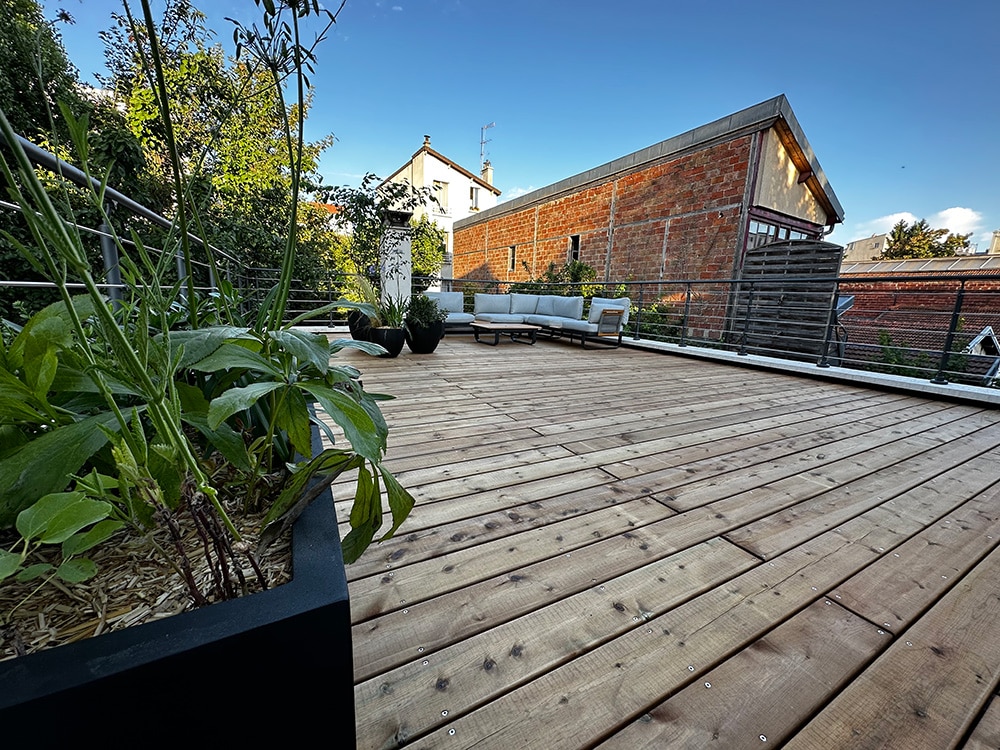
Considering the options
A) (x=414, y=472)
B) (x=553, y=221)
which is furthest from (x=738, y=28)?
(x=414, y=472)

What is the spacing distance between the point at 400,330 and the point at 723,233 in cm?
530

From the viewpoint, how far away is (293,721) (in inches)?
15.6

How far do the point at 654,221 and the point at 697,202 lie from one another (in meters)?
0.81

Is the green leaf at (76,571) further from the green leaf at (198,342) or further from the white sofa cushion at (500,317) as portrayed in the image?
the white sofa cushion at (500,317)

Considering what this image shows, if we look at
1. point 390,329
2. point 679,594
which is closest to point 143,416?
point 679,594

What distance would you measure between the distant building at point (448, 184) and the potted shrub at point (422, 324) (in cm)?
1084

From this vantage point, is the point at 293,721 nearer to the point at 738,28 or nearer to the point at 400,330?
the point at 400,330

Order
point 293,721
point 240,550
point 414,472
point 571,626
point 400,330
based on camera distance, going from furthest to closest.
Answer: point 400,330, point 414,472, point 571,626, point 240,550, point 293,721

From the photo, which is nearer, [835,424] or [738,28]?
[835,424]

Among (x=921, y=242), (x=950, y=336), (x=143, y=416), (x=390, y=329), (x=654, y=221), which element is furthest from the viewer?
(x=921, y=242)

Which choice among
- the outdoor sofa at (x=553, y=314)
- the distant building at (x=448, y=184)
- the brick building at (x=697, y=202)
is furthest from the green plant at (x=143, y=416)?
the distant building at (x=448, y=184)

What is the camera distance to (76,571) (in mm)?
369

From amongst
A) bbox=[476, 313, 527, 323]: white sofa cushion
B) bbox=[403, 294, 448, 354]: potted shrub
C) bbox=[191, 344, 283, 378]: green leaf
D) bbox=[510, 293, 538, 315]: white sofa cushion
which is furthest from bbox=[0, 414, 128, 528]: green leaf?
bbox=[510, 293, 538, 315]: white sofa cushion

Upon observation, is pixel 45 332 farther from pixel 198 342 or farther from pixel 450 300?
pixel 450 300
